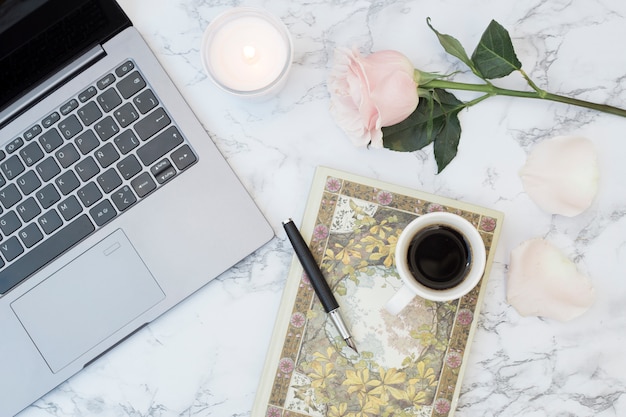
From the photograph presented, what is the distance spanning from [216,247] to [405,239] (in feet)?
0.62

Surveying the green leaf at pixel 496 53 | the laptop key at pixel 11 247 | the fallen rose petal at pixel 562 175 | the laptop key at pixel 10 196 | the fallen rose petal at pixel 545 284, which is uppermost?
the laptop key at pixel 10 196

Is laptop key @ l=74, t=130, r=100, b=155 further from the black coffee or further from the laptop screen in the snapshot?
the black coffee

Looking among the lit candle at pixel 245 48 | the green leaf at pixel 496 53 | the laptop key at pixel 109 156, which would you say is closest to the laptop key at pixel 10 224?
the laptop key at pixel 109 156

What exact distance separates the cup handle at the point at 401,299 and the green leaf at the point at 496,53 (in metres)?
0.22

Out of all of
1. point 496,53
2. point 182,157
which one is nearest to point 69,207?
point 182,157

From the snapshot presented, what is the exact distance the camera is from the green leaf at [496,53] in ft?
2.02

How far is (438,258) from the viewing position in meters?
0.63

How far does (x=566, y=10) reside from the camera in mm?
673

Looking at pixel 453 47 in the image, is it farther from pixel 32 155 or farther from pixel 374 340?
pixel 32 155

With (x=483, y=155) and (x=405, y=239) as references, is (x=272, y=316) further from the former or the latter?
(x=483, y=155)

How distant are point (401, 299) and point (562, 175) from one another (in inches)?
8.4

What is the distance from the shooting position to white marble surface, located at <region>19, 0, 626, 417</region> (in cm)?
66

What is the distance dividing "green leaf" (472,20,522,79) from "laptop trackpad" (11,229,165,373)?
396 mm

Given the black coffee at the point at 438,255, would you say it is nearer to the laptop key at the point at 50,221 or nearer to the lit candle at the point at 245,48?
the lit candle at the point at 245,48
